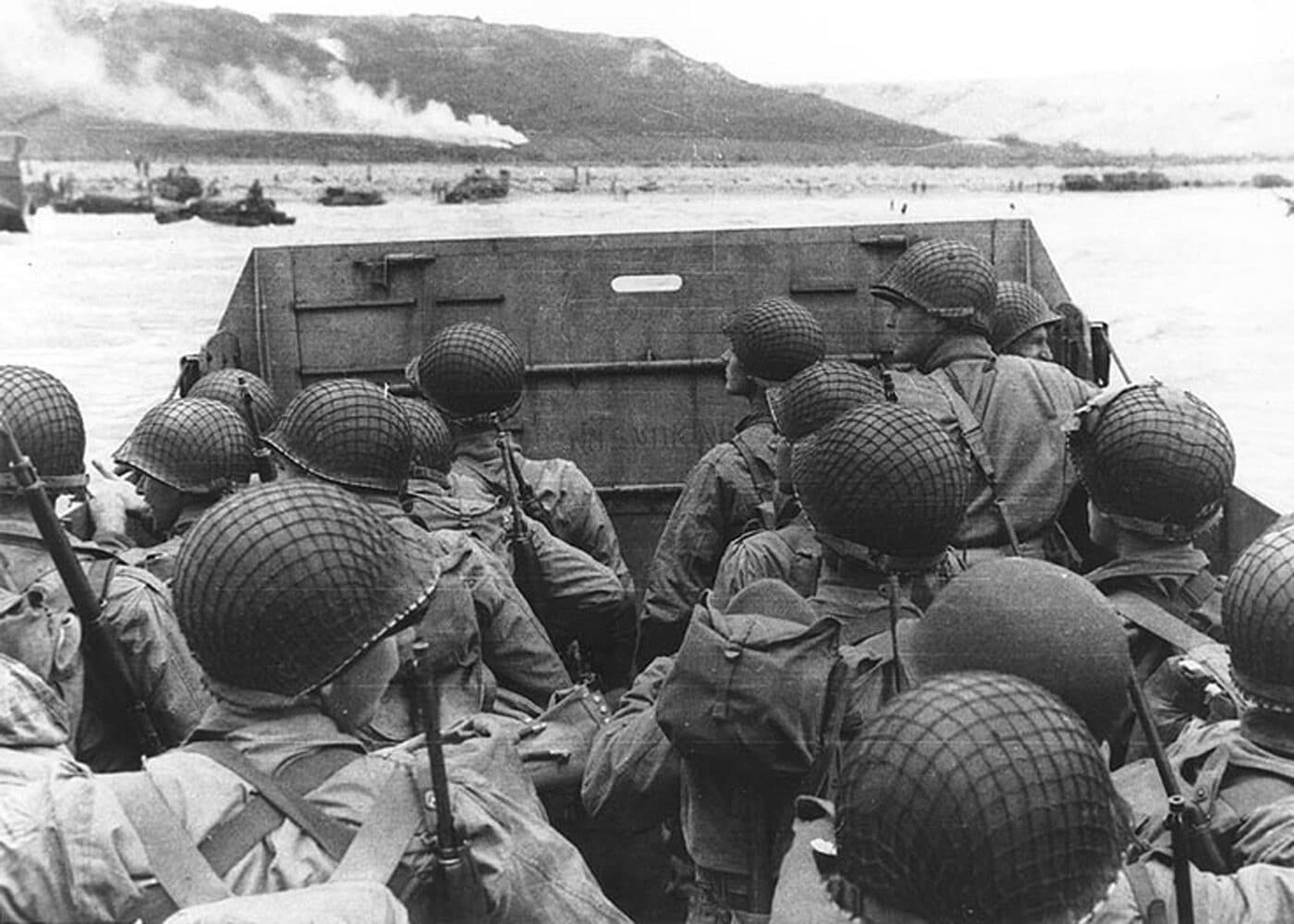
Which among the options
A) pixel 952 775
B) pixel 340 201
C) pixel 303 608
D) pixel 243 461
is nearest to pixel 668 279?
pixel 243 461

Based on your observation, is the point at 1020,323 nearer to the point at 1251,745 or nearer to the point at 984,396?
the point at 984,396

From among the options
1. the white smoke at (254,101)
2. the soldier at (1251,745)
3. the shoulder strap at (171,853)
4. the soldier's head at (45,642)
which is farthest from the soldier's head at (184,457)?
the white smoke at (254,101)

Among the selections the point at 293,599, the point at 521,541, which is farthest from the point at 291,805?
the point at 521,541

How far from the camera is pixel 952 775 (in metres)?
1.61

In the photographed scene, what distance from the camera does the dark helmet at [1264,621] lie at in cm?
227

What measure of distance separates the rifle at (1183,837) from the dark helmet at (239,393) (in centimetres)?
352

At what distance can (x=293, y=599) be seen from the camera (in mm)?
2068

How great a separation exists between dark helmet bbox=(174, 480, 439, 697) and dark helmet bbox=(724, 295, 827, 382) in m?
2.84

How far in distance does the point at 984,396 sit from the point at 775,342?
29.0 inches

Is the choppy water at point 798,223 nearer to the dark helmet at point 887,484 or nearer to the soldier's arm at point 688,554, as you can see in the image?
the soldier's arm at point 688,554

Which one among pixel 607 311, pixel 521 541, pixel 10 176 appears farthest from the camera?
pixel 10 176

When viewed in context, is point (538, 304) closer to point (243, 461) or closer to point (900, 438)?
point (243, 461)

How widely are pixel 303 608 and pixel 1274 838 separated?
4.69ft

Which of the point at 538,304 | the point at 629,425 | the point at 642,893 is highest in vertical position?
the point at 538,304
